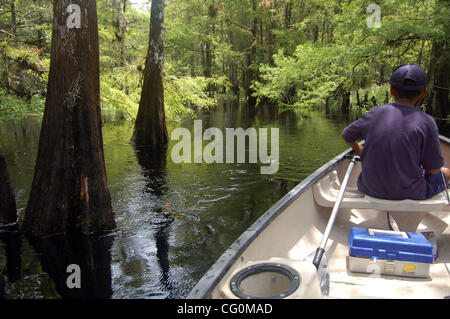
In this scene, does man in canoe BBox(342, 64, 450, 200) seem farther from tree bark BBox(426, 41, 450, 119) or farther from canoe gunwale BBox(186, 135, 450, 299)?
tree bark BBox(426, 41, 450, 119)

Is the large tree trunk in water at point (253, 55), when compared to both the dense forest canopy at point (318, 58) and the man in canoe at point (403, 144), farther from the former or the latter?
the man in canoe at point (403, 144)

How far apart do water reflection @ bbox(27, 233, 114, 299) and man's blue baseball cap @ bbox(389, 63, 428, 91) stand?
142 inches

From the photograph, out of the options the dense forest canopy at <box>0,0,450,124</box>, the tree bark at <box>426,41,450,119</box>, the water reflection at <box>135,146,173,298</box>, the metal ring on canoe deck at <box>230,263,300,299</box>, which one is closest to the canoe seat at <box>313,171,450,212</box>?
the metal ring on canoe deck at <box>230,263,300,299</box>

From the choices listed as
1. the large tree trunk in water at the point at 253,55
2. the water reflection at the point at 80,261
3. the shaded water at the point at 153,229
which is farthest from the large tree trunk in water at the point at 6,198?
the large tree trunk in water at the point at 253,55

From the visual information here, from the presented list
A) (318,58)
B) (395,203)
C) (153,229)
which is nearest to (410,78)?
(395,203)

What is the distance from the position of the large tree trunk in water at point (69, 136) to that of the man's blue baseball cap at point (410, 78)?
3808 millimetres

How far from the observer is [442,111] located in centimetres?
1366

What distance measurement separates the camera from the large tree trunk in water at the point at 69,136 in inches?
191

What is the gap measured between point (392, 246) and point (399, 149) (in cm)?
88

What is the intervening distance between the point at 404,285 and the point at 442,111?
42.7 ft

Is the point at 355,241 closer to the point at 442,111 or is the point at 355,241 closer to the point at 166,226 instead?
the point at 166,226

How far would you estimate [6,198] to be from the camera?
5445 mm

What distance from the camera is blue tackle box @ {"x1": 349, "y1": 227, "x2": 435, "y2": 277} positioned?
9.08 feet
